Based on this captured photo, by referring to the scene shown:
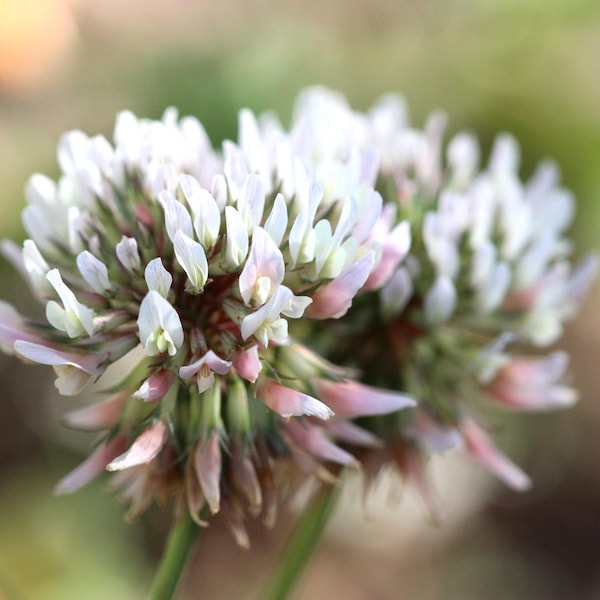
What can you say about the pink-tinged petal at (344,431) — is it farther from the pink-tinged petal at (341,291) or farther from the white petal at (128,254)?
the white petal at (128,254)

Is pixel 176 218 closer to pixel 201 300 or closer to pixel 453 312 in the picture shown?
pixel 201 300

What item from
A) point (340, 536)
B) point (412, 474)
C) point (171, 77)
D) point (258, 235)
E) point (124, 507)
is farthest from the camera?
point (171, 77)

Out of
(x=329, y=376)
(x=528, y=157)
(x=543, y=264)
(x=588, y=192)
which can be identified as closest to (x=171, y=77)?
(x=528, y=157)

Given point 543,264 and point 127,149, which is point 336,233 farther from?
point 543,264

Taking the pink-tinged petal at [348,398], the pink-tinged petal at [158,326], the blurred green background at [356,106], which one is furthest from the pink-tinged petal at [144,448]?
the blurred green background at [356,106]

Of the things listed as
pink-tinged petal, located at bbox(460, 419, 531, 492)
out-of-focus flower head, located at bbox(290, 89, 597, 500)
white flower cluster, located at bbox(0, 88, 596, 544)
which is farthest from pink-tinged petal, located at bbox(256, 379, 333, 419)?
pink-tinged petal, located at bbox(460, 419, 531, 492)

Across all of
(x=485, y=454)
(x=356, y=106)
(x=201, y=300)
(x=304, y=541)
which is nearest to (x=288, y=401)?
(x=201, y=300)

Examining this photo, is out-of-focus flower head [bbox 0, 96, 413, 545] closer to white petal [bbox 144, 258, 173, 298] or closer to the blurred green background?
white petal [bbox 144, 258, 173, 298]
